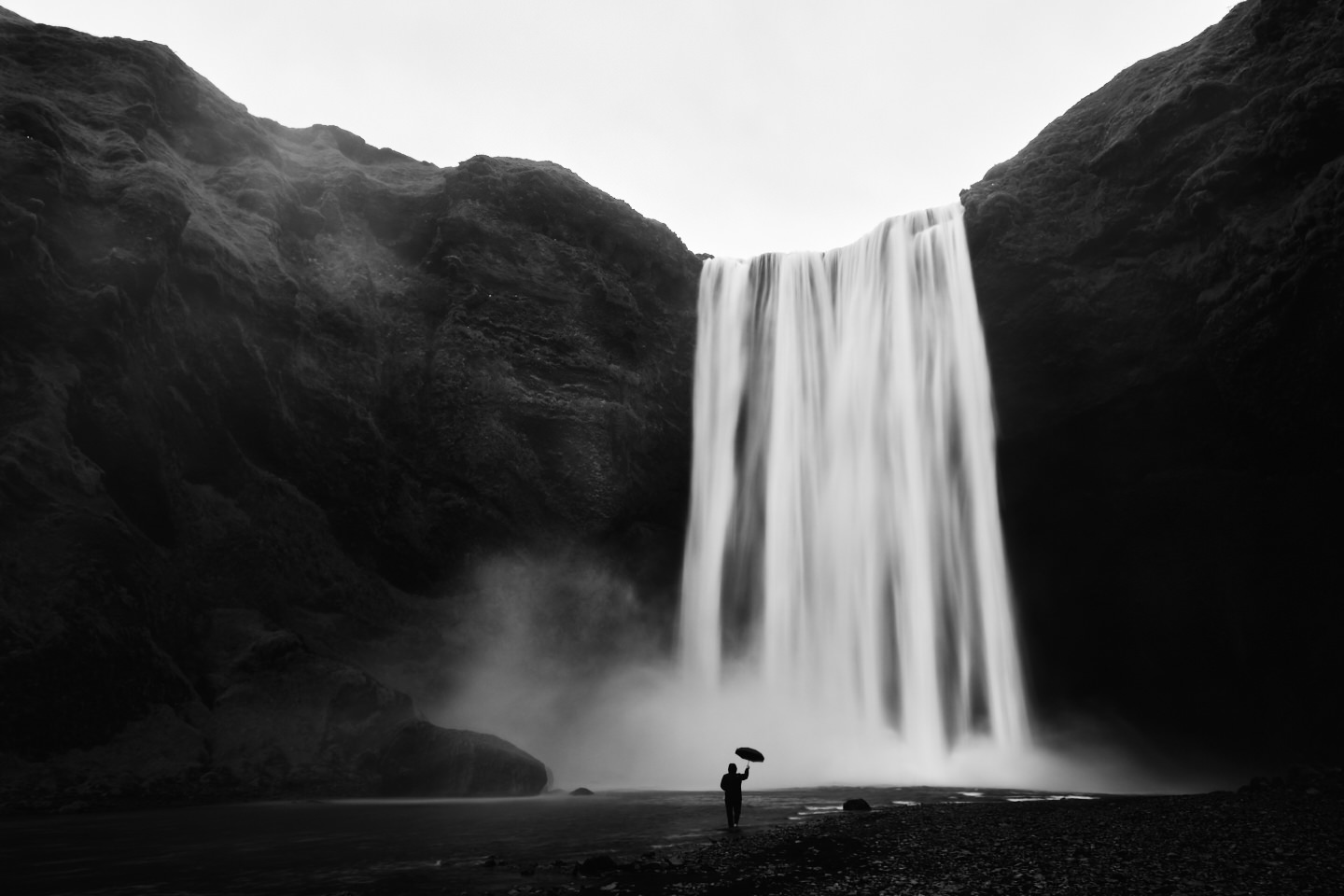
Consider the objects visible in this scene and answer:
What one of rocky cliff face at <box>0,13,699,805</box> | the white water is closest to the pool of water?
rocky cliff face at <box>0,13,699,805</box>

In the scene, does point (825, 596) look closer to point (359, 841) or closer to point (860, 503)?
point (860, 503)

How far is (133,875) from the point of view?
1016 centimetres

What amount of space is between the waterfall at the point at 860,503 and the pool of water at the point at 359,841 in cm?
856

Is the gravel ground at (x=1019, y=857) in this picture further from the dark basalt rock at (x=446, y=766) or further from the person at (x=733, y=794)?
the dark basalt rock at (x=446, y=766)

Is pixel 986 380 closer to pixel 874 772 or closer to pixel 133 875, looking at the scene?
pixel 874 772

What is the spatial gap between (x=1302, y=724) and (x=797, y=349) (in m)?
20.6

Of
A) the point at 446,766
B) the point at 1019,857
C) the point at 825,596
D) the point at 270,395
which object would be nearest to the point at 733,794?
the point at 1019,857

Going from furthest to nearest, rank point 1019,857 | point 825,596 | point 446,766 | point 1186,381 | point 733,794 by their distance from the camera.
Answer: point 825,596 < point 1186,381 < point 446,766 < point 733,794 < point 1019,857

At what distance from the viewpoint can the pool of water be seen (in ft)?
32.4

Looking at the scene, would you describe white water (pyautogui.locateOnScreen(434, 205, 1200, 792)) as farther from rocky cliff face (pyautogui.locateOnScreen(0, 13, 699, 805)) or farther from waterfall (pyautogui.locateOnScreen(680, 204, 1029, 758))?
rocky cliff face (pyautogui.locateOnScreen(0, 13, 699, 805))

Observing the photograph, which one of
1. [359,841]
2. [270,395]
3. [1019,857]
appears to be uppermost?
[270,395]

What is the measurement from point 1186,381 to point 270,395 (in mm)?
28651

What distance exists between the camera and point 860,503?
31703 millimetres

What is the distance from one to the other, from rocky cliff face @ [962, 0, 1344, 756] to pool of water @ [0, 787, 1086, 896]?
11934 mm
